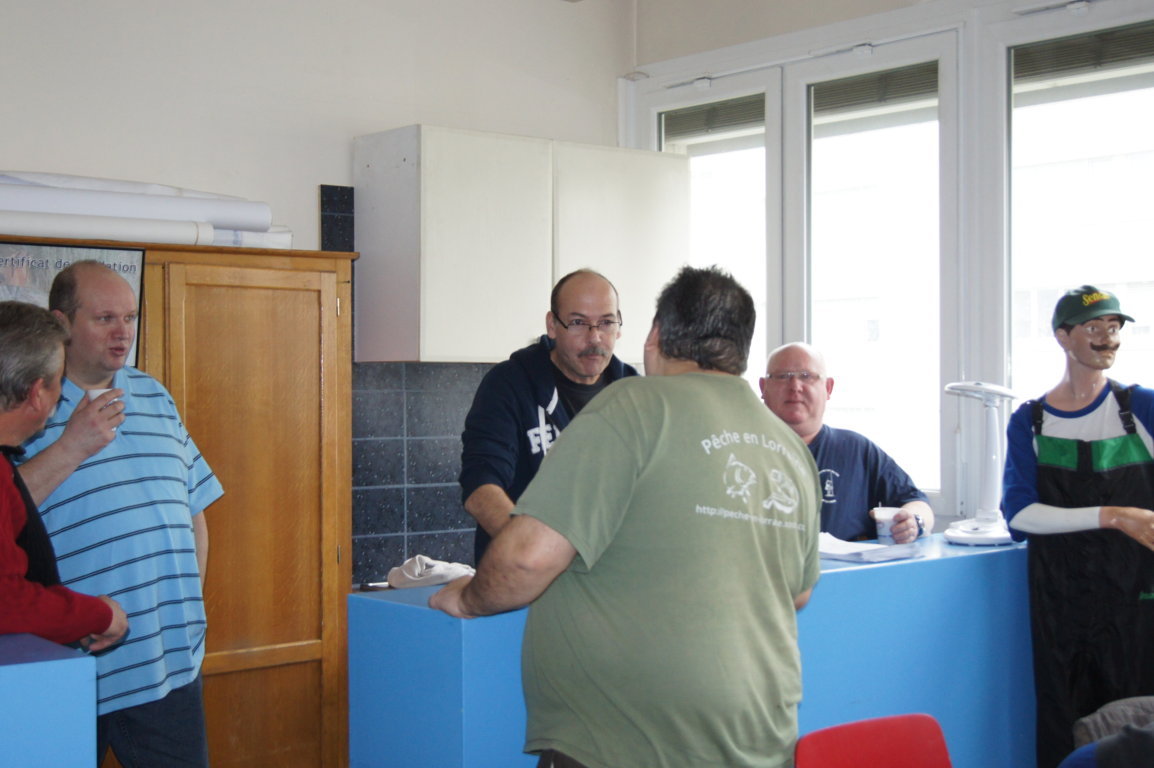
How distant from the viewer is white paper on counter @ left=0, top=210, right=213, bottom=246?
3.05 metres

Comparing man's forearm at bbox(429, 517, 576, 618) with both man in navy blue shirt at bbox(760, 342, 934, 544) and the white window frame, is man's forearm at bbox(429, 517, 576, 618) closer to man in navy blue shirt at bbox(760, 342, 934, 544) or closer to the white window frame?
man in navy blue shirt at bbox(760, 342, 934, 544)

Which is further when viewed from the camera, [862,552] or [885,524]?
[885,524]

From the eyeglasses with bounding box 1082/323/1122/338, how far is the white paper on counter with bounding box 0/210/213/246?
2.46 metres

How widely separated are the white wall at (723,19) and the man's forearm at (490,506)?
109 inches

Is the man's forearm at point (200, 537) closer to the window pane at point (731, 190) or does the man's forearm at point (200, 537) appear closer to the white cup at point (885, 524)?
the white cup at point (885, 524)

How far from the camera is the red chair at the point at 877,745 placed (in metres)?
1.63

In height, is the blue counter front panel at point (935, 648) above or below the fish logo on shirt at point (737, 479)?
below

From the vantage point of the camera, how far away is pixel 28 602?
69.3 inches

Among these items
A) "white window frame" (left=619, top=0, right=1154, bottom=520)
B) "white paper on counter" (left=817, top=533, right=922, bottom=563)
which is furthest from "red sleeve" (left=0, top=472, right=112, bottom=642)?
"white window frame" (left=619, top=0, right=1154, bottom=520)

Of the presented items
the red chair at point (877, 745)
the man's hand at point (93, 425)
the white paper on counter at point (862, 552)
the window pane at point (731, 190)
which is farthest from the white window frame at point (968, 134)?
the man's hand at point (93, 425)

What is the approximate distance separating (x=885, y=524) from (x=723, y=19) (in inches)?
97.6

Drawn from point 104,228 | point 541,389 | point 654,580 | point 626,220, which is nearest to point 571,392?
point 541,389

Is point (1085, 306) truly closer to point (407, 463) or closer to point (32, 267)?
point (407, 463)

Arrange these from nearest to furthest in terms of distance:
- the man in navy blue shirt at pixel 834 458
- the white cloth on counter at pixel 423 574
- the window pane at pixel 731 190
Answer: the white cloth on counter at pixel 423 574, the man in navy blue shirt at pixel 834 458, the window pane at pixel 731 190
